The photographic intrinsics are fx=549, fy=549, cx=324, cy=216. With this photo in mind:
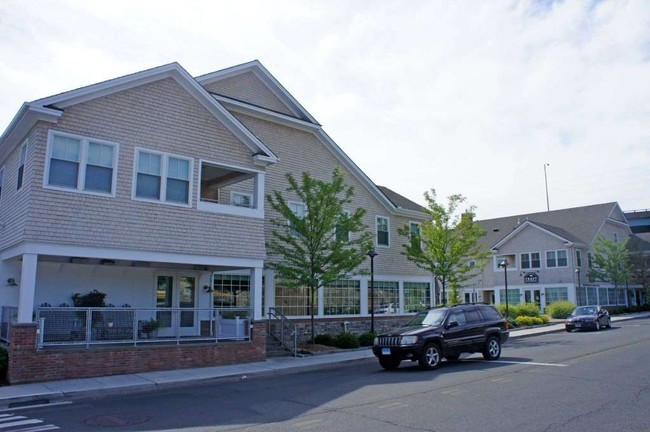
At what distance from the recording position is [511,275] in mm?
50812

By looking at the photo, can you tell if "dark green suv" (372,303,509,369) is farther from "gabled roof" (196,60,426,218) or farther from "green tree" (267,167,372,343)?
"gabled roof" (196,60,426,218)

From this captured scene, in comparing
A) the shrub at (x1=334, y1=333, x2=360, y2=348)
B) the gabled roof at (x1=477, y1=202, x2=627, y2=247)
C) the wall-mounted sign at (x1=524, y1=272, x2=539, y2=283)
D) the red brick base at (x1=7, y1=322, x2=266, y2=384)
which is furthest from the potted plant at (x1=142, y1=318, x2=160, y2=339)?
A: the gabled roof at (x1=477, y1=202, x2=627, y2=247)

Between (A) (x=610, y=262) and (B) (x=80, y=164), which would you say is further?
(A) (x=610, y=262)

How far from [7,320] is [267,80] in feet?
46.6

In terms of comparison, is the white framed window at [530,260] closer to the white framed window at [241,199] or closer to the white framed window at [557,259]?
the white framed window at [557,259]

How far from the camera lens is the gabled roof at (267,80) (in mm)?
22609

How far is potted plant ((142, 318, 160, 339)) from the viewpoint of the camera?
15.7 metres

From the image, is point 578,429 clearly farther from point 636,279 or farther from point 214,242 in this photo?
point 636,279

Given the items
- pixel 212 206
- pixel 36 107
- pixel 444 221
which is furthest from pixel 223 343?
pixel 444 221

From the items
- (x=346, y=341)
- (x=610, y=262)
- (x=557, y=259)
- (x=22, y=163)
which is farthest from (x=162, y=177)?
(x=610, y=262)

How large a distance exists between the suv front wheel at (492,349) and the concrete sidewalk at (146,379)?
3.88 metres

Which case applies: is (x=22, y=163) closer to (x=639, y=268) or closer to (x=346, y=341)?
(x=346, y=341)

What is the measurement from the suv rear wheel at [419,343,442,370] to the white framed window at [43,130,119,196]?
9712 mm

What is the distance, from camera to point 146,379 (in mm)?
13672
